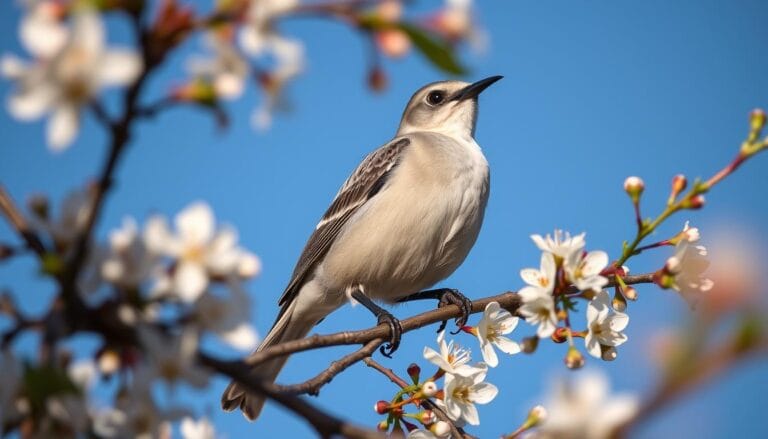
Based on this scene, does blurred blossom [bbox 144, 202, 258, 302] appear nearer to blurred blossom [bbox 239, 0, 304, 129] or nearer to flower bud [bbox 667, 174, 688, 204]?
blurred blossom [bbox 239, 0, 304, 129]

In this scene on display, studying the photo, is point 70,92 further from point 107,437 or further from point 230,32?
point 107,437

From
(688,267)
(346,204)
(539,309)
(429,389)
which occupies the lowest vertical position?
(429,389)

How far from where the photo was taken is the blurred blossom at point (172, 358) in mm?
1824

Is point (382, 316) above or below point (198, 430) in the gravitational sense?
above

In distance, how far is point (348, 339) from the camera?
352 centimetres

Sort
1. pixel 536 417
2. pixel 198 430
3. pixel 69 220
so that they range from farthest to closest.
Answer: pixel 536 417 < pixel 198 430 < pixel 69 220

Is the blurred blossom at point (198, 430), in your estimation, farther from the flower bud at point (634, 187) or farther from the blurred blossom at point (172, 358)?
the flower bud at point (634, 187)

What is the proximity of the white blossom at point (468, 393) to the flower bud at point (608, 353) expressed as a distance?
52 centimetres

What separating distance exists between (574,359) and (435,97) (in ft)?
19.0

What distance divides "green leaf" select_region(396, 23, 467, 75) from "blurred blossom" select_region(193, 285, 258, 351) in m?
0.75

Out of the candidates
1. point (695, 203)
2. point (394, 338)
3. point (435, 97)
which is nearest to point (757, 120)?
point (695, 203)

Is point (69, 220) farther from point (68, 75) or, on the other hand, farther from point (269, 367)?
point (269, 367)

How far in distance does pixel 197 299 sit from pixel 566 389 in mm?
980

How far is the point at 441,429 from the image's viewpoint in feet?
11.2
